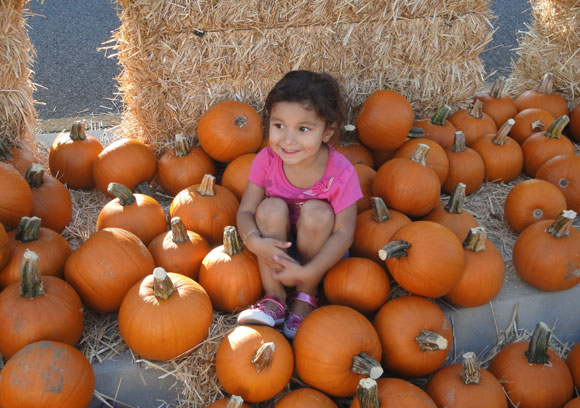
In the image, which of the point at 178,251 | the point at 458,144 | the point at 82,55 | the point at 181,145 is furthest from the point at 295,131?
the point at 82,55

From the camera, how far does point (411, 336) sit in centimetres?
229

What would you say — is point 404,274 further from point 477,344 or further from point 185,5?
point 185,5

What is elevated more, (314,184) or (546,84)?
(546,84)

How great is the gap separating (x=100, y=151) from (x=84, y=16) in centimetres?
587

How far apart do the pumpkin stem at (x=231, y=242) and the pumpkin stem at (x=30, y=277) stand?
848mm

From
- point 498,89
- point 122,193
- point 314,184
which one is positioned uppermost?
point 498,89

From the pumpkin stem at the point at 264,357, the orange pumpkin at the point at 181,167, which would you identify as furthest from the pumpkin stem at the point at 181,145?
the pumpkin stem at the point at 264,357

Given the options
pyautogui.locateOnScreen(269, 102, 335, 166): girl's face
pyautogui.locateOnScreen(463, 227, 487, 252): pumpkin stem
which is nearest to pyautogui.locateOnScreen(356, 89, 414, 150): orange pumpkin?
pyautogui.locateOnScreen(269, 102, 335, 166): girl's face

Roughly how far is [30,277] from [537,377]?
7.30 ft

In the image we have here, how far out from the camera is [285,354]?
85.5 inches

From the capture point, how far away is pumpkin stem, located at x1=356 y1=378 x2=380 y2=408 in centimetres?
180

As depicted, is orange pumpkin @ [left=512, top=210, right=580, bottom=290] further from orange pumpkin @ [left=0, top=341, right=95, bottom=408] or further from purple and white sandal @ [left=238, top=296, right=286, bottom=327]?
orange pumpkin @ [left=0, top=341, right=95, bottom=408]

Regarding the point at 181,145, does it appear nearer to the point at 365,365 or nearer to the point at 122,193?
the point at 122,193

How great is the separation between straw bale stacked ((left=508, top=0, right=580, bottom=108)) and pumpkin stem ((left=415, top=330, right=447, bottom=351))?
307cm
